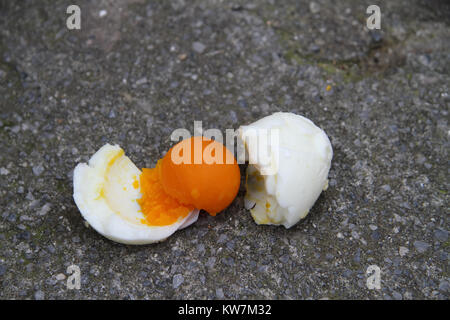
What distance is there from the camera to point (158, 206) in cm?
201

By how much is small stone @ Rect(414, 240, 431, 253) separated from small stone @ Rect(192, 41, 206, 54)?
1576 millimetres

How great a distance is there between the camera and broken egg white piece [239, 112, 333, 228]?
1849 millimetres

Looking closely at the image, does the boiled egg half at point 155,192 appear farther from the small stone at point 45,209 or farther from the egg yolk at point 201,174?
the small stone at point 45,209

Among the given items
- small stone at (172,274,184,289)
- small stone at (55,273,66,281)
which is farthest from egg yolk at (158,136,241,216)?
small stone at (55,273,66,281)

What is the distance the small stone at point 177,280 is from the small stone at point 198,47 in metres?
1.37

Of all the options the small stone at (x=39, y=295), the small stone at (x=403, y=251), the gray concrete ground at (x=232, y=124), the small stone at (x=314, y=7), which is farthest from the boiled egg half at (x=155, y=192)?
the small stone at (x=314, y=7)

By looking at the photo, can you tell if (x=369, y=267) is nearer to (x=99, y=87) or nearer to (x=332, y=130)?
(x=332, y=130)

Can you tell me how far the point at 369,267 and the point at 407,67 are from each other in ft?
4.26

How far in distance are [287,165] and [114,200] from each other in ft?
2.57

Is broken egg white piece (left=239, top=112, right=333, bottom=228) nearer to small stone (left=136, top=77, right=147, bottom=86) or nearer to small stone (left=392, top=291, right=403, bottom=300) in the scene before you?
small stone (left=392, top=291, right=403, bottom=300)

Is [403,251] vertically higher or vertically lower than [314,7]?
lower

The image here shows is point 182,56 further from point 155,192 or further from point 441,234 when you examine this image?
point 441,234

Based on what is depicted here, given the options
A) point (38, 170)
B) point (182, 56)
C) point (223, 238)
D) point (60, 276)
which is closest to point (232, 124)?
point (182, 56)

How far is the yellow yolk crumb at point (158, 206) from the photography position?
1990mm
